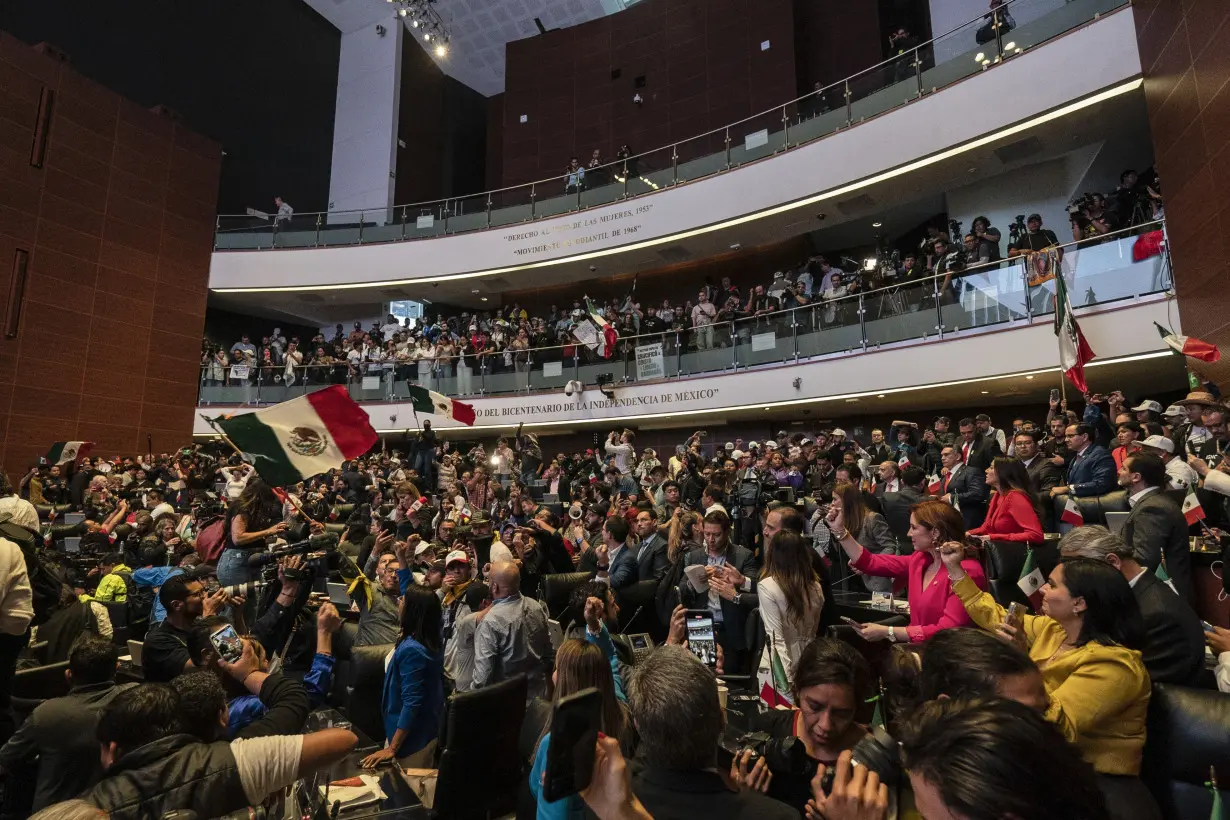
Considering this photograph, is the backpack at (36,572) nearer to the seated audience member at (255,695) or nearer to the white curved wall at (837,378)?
the seated audience member at (255,695)

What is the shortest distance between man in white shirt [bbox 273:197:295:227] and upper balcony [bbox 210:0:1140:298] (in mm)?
197

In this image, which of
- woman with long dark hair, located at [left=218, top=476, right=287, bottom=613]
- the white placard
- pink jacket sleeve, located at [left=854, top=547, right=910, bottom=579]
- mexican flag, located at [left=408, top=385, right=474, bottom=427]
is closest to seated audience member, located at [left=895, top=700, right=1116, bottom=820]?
pink jacket sleeve, located at [left=854, top=547, right=910, bottom=579]

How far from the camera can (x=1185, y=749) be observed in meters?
1.74

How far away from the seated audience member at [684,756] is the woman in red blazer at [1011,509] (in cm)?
320

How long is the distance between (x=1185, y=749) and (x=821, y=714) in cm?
94

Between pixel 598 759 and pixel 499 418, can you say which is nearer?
pixel 598 759

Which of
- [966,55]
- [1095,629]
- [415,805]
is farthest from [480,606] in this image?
[966,55]

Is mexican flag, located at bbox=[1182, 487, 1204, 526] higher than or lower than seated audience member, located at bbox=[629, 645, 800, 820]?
higher

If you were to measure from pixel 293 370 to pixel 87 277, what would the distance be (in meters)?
4.62

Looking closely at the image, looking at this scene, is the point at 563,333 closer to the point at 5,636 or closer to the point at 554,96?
the point at 554,96

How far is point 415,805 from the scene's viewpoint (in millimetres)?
2305

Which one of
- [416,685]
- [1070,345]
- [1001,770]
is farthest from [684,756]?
[1070,345]

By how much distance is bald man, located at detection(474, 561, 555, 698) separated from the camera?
3152mm

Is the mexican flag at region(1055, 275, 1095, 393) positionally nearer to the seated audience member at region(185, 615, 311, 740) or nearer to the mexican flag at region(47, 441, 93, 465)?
the seated audience member at region(185, 615, 311, 740)
